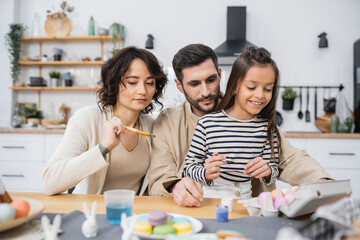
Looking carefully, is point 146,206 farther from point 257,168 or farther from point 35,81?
point 35,81

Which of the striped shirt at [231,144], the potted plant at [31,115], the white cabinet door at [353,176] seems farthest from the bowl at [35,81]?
the white cabinet door at [353,176]

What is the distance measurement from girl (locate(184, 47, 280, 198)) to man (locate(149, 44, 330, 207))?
4.0 inches

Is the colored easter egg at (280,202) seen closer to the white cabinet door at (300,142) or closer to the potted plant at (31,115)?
the white cabinet door at (300,142)

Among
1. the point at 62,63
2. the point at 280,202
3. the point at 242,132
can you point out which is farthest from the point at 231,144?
the point at 62,63

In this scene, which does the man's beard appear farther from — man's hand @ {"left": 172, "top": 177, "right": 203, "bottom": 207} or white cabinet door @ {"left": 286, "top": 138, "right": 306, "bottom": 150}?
white cabinet door @ {"left": 286, "top": 138, "right": 306, "bottom": 150}

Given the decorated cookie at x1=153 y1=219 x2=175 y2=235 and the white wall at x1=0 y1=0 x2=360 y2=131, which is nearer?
the decorated cookie at x1=153 y1=219 x2=175 y2=235

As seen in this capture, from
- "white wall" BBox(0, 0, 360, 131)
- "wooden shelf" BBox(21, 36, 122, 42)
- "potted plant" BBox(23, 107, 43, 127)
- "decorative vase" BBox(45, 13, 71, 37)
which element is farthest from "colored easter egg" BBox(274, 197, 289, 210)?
"decorative vase" BBox(45, 13, 71, 37)

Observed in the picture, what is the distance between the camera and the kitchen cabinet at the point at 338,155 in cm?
316

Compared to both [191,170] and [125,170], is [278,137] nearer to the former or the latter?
[191,170]

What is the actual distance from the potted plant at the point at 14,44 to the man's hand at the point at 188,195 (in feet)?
12.1

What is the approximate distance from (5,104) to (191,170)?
371 centimetres

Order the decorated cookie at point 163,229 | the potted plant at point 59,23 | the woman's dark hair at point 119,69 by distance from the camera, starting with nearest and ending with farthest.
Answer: the decorated cookie at point 163,229, the woman's dark hair at point 119,69, the potted plant at point 59,23

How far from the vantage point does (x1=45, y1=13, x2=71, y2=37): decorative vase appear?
13.7ft

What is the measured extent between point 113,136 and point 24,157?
2.57m
